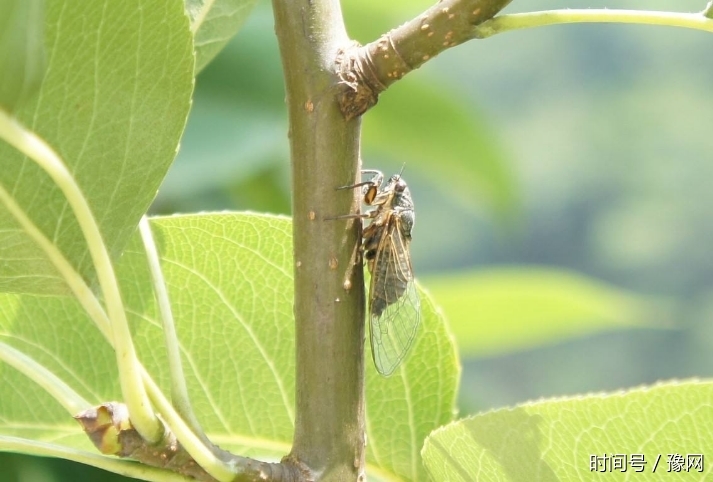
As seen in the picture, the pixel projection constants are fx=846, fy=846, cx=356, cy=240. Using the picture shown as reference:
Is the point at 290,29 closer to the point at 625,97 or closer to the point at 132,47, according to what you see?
the point at 132,47

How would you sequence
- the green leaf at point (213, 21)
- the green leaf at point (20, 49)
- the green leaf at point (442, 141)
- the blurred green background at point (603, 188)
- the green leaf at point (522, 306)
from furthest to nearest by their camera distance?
the blurred green background at point (603, 188), the green leaf at point (442, 141), the green leaf at point (522, 306), the green leaf at point (213, 21), the green leaf at point (20, 49)

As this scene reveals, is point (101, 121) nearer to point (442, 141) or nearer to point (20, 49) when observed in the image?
point (20, 49)

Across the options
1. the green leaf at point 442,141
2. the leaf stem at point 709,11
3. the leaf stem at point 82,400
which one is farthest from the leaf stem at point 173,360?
the green leaf at point 442,141

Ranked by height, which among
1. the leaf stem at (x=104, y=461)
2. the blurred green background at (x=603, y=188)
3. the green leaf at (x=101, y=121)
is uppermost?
the green leaf at (x=101, y=121)

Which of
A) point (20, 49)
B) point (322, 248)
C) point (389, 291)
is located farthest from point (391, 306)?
point (20, 49)

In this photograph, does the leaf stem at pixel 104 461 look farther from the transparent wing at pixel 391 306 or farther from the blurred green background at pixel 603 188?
the blurred green background at pixel 603 188

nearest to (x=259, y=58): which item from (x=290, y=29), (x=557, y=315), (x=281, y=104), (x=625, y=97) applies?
(x=281, y=104)
